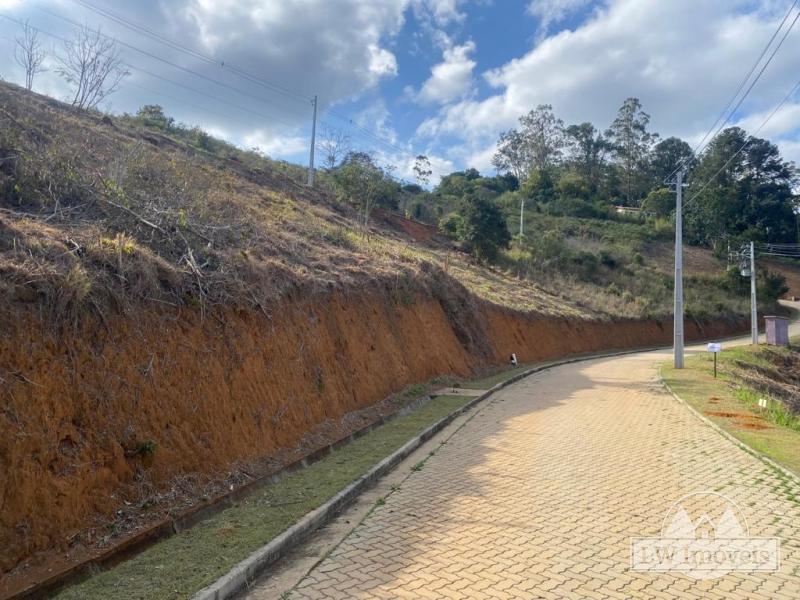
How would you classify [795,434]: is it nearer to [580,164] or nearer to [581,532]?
[581,532]

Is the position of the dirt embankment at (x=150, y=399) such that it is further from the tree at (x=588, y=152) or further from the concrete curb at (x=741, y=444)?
the tree at (x=588, y=152)

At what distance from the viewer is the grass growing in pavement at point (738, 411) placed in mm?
9505

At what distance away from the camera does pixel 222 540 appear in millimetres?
5438

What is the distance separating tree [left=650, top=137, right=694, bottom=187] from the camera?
264ft

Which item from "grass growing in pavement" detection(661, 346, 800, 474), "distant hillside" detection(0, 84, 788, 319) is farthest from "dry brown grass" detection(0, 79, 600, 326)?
"grass growing in pavement" detection(661, 346, 800, 474)

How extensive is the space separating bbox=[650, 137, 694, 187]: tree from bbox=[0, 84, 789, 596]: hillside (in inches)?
2877

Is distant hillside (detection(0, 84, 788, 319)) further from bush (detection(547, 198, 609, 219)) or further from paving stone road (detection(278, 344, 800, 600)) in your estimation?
bush (detection(547, 198, 609, 219))

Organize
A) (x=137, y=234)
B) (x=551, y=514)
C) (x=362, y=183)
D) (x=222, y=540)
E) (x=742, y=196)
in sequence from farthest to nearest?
(x=742, y=196) → (x=362, y=183) → (x=137, y=234) → (x=551, y=514) → (x=222, y=540)

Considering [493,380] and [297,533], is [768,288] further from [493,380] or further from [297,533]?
[297,533]

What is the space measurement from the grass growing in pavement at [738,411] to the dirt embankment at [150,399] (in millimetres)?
7237

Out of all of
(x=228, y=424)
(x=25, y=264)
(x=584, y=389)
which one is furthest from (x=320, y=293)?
(x=584, y=389)

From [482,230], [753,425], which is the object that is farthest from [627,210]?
[753,425]

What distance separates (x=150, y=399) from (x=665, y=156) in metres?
86.7

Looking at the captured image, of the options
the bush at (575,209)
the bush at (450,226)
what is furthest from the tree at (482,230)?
the bush at (575,209)
